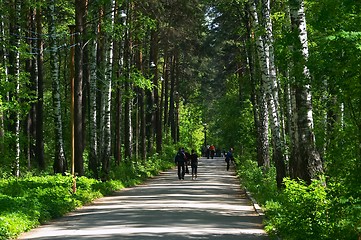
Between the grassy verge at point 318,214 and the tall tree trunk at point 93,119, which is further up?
the tall tree trunk at point 93,119

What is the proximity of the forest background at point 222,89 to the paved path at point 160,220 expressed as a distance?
650 millimetres

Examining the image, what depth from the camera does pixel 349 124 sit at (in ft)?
37.8

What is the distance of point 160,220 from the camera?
17.3 meters

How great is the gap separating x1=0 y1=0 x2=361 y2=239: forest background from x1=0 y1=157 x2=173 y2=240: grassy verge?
0.05 metres

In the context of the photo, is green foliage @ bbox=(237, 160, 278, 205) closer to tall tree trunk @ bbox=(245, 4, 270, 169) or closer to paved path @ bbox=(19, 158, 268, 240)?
paved path @ bbox=(19, 158, 268, 240)

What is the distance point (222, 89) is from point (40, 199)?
49.6 meters

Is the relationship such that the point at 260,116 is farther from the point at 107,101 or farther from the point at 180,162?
the point at 107,101

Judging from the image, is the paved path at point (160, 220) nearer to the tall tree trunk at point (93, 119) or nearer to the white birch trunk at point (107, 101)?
the tall tree trunk at point (93, 119)

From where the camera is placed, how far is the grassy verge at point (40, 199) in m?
15.7

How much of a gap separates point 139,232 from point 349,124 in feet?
17.5

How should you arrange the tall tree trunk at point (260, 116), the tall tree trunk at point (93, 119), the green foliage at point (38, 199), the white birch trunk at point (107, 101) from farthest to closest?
the tall tree trunk at point (260, 116)
the white birch trunk at point (107, 101)
the tall tree trunk at point (93, 119)
the green foliage at point (38, 199)

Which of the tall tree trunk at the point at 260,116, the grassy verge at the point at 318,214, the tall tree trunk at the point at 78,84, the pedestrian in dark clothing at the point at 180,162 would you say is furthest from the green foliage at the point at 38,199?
the pedestrian in dark clothing at the point at 180,162

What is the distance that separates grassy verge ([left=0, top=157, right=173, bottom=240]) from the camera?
15.7 meters

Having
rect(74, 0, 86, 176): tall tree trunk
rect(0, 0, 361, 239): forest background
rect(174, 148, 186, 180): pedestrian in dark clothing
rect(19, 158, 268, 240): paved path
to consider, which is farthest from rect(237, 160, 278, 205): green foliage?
rect(174, 148, 186, 180): pedestrian in dark clothing
